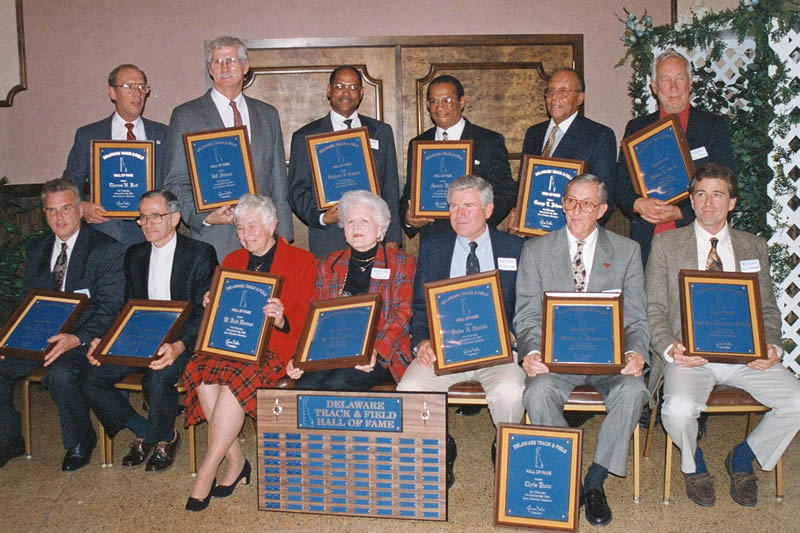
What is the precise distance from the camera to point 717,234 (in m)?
3.56

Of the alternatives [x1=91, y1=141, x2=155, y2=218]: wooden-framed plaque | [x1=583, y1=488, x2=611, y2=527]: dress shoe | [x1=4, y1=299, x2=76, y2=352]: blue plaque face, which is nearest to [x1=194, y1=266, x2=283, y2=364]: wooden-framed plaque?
[x1=4, y1=299, x2=76, y2=352]: blue plaque face

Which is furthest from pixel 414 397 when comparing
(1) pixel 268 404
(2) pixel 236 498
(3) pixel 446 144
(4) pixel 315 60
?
(4) pixel 315 60

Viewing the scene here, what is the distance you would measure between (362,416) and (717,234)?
6.66 ft

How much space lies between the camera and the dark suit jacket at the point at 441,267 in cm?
364

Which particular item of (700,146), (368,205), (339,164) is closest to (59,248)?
(339,164)

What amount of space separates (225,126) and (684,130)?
273 cm

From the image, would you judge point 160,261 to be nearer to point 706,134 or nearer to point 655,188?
point 655,188

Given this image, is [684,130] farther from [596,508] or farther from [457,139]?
[596,508]

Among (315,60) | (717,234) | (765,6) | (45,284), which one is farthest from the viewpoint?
(315,60)

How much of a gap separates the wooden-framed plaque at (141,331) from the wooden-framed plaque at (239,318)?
36 cm

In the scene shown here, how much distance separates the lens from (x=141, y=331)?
374 centimetres

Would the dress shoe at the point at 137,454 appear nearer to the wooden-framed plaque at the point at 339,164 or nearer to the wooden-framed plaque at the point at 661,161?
the wooden-framed plaque at the point at 339,164

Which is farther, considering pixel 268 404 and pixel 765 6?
pixel 765 6

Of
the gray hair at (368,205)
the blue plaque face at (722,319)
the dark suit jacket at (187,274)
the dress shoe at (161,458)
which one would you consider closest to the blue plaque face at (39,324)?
the dark suit jacket at (187,274)
